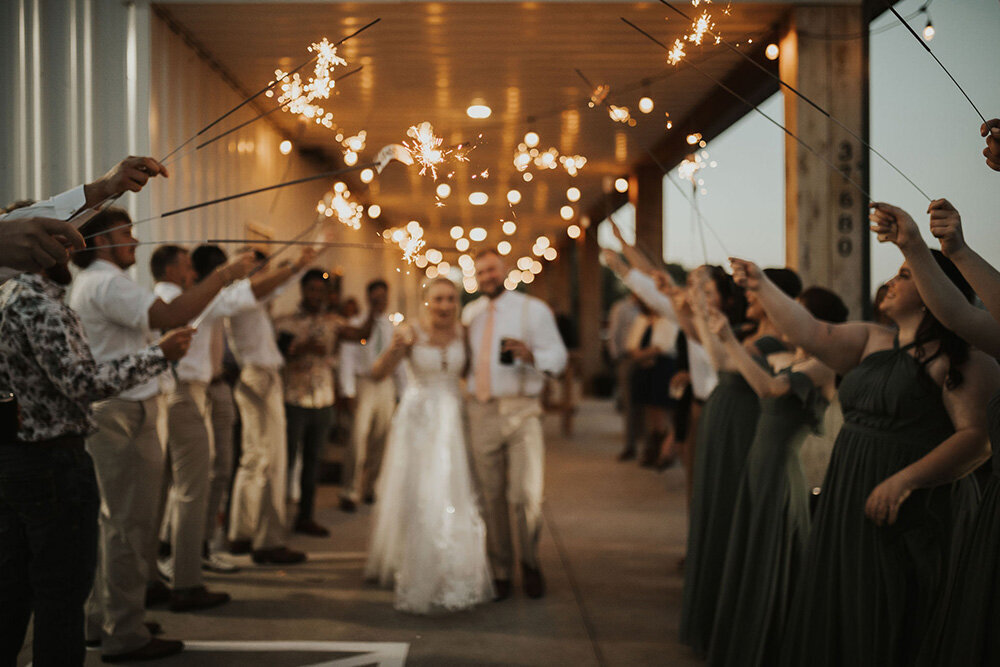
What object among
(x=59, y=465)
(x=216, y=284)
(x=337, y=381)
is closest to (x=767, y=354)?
(x=216, y=284)

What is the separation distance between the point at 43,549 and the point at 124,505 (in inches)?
39.4

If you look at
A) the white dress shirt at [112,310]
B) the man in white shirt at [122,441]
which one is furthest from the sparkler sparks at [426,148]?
the white dress shirt at [112,310]

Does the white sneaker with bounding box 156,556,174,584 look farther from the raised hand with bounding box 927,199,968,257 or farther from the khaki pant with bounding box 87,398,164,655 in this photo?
the raised hand with bounding box 927,199,968,257

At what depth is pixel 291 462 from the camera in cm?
602

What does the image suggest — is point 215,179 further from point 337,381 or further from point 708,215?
point 708,215

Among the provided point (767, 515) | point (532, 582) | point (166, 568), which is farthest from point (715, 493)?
point (166, 568)

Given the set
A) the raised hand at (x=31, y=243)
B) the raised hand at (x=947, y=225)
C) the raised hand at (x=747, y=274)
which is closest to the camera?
the raised hand at (x=31, y=243)

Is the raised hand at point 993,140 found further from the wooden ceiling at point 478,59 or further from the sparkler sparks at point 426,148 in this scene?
the wooden ceiling at point 478,59

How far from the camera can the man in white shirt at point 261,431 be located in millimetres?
4879

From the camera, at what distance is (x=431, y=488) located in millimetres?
4258

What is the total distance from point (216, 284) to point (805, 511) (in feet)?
7.57

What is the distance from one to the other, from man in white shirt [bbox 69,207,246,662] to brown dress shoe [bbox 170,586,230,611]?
589mm

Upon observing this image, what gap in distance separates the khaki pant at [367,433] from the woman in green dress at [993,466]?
4812mm

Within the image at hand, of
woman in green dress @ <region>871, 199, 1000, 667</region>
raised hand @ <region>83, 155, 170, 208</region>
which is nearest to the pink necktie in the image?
raised hand @ <region>83, 155, 170, 208</region>
